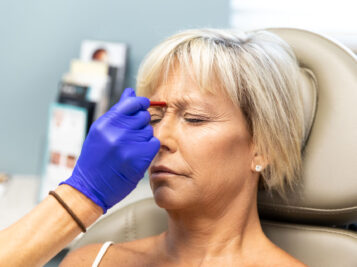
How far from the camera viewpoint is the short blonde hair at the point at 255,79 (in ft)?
4.04

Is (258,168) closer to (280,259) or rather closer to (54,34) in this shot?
(280,259)

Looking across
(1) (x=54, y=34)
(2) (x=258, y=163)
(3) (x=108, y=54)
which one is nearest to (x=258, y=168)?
(2) (x=258, y=163)

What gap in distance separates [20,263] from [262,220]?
29.0 inches

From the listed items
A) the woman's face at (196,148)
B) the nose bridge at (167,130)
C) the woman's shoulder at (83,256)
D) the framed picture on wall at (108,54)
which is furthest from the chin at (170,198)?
the framed picture on wall at (108,54)

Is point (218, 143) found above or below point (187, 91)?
below

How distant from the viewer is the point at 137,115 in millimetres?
1118

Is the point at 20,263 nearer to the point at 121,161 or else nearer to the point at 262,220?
the point at 121,161

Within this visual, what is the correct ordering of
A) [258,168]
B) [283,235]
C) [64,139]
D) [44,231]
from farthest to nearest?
[64,139], [283,235], [258,168], [44,231]

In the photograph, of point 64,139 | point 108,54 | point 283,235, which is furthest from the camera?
point 108,54

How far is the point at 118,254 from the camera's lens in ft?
4.50

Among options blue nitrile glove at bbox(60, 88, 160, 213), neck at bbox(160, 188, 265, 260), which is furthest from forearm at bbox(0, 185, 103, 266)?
neck at bbox(160, 188, 265, 260)

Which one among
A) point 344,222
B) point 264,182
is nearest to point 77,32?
point 264,182

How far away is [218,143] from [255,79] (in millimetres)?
195

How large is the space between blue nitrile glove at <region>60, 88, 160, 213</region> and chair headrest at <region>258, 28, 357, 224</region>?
49 centimetres
